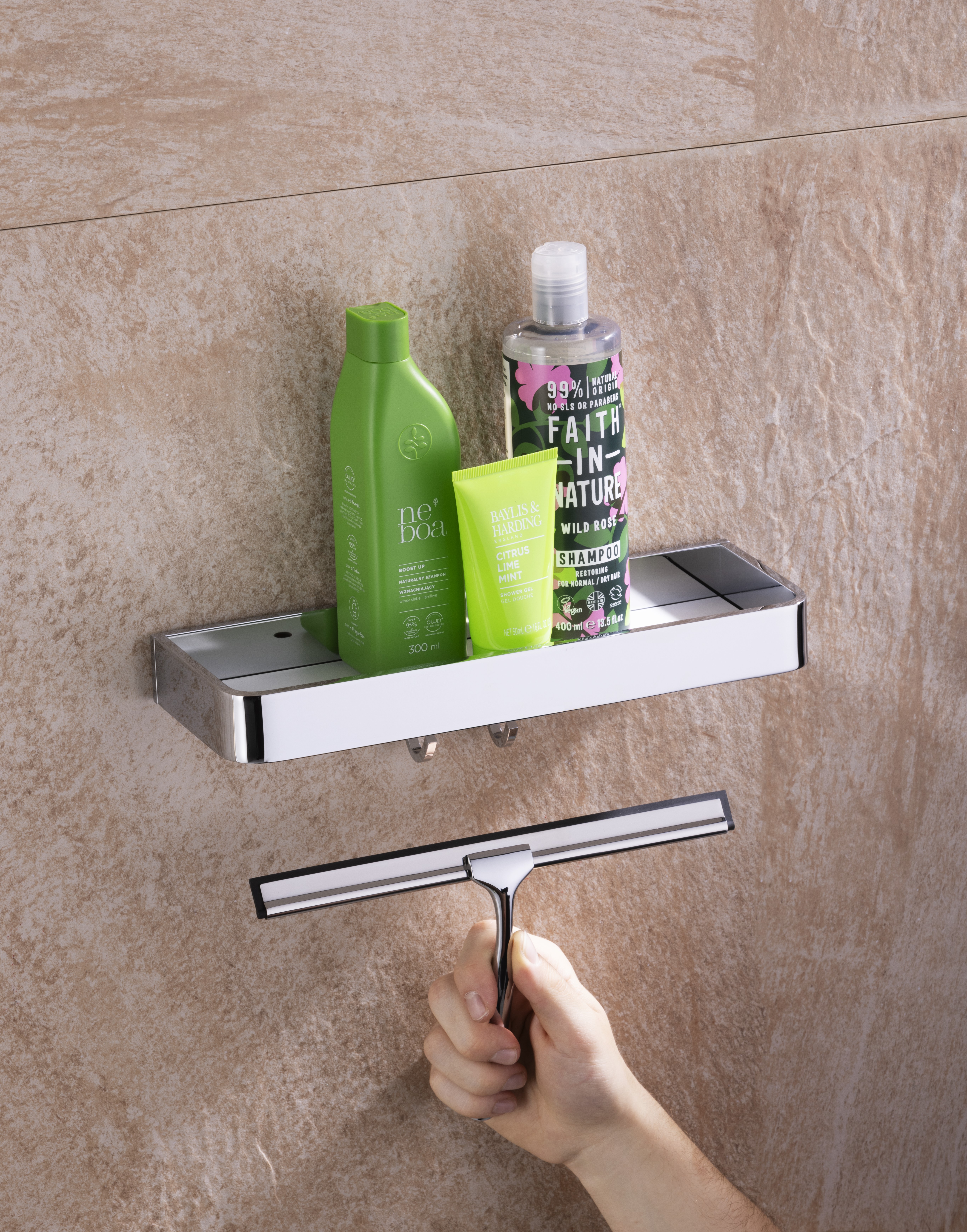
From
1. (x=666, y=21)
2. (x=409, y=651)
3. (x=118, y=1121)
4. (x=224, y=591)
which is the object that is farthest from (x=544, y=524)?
(x=118, y=1121)

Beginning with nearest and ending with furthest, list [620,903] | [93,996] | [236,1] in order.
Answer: [236,1]
[93,996]
[620,903]

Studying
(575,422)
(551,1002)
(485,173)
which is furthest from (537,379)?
(551,1002)

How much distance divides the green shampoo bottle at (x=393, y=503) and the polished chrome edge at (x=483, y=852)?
0.14 m

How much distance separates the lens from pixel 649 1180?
0.88 meters

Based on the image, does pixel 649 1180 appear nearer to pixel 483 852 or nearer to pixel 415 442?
pixel 483 852

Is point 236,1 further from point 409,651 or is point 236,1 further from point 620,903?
point 620,903

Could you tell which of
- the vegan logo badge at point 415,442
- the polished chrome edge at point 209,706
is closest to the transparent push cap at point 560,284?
the vegan logo badge at point 415,442

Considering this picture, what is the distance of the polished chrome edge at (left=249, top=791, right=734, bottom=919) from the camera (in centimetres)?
75

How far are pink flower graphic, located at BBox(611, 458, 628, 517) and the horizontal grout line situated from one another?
0.64 ft

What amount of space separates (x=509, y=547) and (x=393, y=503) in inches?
2.8

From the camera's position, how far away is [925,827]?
101 centimetres

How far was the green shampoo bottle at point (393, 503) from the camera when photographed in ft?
2.21

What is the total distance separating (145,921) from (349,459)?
0.34 m

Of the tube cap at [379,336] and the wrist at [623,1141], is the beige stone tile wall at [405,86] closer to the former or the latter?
the tube cap at [379,336]
